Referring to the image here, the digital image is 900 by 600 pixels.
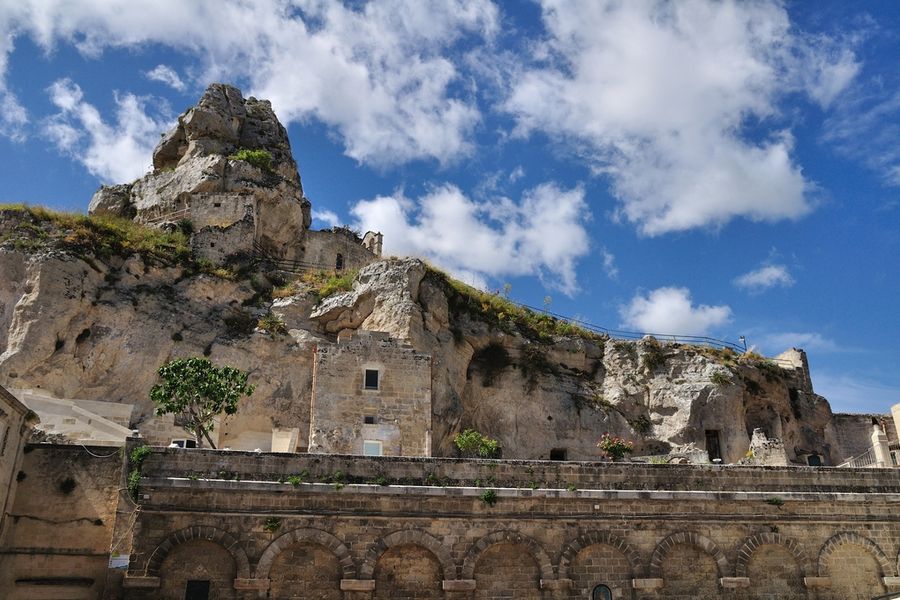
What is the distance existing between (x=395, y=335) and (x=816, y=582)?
15289 millimetres

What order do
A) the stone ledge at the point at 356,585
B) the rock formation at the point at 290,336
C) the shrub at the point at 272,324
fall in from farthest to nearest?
the shrub at the point at 272,324
the rock formation at the point at 290,336
the stone ledge at the point at 356,585

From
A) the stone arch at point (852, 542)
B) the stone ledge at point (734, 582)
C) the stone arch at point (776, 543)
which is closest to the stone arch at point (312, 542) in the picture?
the stone ledge at point (734, 582)

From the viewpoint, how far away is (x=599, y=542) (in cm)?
2038

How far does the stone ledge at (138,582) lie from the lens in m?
17.9

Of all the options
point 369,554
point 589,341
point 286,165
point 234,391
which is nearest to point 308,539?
point 369,554

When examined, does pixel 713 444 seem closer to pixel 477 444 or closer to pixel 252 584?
pixel 477 444

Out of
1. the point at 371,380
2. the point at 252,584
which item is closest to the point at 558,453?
the point at 371,380

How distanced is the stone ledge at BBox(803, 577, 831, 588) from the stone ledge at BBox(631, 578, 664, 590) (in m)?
4.01

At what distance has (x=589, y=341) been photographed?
35781mm

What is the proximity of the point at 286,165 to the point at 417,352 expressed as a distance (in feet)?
61.8

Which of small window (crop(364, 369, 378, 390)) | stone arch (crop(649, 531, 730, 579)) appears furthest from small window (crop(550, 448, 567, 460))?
stone arch (crop(649, 531, 730, 579))

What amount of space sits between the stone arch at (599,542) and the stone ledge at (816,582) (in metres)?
4.50

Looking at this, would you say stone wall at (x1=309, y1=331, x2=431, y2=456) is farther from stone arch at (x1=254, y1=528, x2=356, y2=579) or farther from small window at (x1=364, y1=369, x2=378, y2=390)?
stone arch at (x1=254, y1=528, x2=356, y2=579)

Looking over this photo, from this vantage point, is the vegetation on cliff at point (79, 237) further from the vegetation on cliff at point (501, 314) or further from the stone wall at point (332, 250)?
the vegetation on cliff at point (501, 314)
